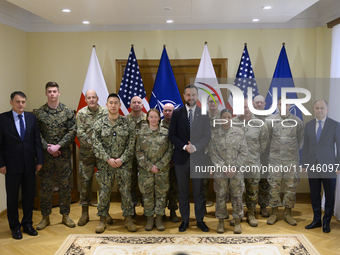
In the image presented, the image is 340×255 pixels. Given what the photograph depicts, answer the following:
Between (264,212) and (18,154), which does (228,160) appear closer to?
(264,212)

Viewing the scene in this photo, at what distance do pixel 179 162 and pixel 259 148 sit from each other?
3.69 feet

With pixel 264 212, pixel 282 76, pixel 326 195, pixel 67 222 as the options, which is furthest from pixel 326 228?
pixel 67 222

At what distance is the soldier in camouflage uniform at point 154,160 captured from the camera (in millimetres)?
3672

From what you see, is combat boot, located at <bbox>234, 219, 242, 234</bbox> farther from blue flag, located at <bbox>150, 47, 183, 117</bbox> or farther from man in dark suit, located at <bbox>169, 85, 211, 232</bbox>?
blue flag, located at <bbox>150, 47, 183, 117</bbox>

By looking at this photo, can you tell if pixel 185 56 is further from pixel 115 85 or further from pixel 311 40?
pixel 311 40

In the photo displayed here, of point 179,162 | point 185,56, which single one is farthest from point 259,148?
point 185,56

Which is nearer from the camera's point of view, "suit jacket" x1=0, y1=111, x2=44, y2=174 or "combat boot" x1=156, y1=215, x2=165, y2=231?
"suit jacket" x1=0, y1=111, x2=44, y2=174

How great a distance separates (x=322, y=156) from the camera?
378 cm

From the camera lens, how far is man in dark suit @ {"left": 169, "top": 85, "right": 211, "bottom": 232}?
3.66 metres

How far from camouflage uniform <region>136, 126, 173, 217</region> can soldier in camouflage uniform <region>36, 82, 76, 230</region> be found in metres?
0.95

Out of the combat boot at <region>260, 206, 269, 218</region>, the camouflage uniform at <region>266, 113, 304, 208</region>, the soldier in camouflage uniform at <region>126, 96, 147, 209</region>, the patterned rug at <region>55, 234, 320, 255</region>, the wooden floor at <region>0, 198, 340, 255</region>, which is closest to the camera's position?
the patterned rug at <region>55, 234, 320, 255</region>

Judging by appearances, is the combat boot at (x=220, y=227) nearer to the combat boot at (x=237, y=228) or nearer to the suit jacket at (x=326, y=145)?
the combat boot at (x=237, y=228)

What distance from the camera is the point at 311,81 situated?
511 centimetres

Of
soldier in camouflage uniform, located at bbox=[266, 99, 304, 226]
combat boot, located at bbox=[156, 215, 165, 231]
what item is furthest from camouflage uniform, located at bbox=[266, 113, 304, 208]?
combat boot, located at bbox=[156, 215, 165, 231]
